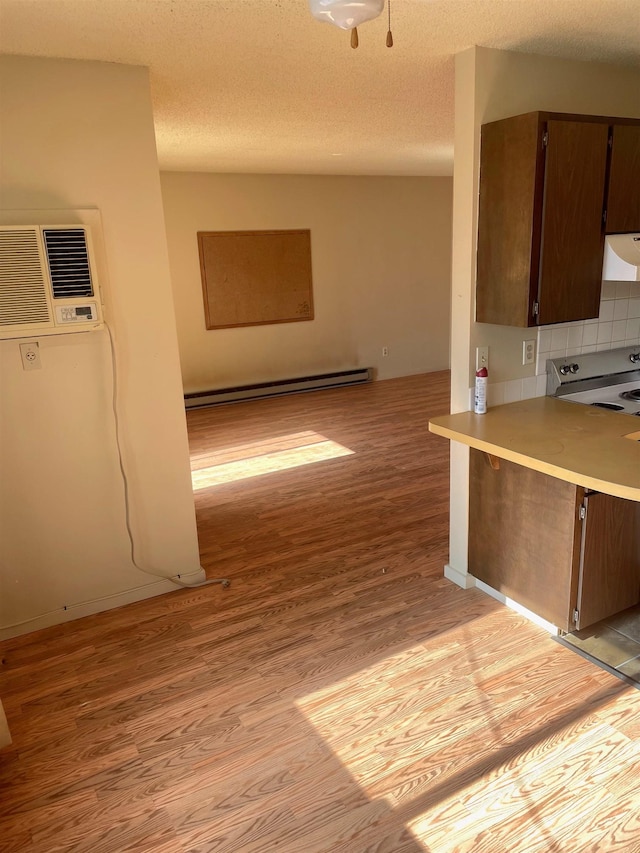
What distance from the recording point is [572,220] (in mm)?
2461

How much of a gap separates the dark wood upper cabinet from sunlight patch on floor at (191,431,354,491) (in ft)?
8.24

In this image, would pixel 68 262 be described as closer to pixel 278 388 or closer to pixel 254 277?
pixel 254 277

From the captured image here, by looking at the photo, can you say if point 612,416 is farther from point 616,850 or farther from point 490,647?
point 616,850

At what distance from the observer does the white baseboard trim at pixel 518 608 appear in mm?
2577

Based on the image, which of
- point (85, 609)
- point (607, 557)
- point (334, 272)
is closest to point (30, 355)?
point (85, 609)

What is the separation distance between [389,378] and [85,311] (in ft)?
18.1

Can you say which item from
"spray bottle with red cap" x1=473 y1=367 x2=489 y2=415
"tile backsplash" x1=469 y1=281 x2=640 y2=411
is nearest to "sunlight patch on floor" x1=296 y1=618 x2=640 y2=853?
"spray bottle with red cap" x1=473 y1=367 x2=489 y2=415

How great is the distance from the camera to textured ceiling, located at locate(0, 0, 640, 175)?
1994 millimetres

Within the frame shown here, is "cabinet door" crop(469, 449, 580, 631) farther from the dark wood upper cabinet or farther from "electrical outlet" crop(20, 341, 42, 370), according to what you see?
"electrical outlet" crop(20, 341, 42, 370)

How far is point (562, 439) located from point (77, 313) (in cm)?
208

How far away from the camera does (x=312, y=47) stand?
232 centimetres

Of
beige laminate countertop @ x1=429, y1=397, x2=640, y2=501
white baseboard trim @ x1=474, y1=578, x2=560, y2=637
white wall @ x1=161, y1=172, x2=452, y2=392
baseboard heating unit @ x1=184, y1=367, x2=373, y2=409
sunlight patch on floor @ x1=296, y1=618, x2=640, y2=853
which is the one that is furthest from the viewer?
baseboard heating unit @ x1=184, y1=367, x2=373, y2=409

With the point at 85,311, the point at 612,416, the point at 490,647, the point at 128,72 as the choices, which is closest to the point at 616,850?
the point at 490,647

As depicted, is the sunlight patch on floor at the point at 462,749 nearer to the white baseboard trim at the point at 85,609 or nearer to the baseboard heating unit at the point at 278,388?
the white baseboard trim at the point at 85,609
